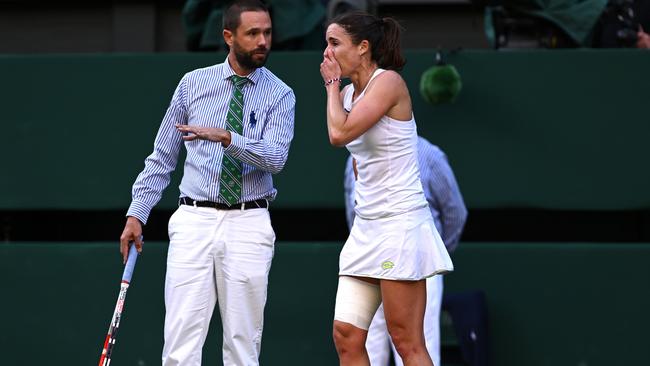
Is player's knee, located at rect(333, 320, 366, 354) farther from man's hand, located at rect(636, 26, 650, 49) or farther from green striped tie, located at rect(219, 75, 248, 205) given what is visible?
man's hand, located at rect(636, 26, 650, 49)

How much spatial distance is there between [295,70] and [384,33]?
2539mm

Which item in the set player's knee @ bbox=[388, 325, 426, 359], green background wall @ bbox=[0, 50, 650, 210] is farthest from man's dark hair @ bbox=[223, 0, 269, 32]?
green background wall @ bbox=[0, 50, 650, 210]

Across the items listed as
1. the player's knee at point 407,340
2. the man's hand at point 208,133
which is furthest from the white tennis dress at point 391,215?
the man's hand at point 208,133

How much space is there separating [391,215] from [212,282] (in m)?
1.10

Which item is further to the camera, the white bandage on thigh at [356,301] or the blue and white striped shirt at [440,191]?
the blue and white striped shirt at [440,191]

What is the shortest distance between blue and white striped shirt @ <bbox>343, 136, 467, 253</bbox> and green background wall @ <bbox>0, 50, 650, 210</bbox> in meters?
0.98

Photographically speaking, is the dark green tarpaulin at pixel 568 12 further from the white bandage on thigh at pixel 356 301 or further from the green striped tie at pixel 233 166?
the white bandage on thigh at pixel 356 301

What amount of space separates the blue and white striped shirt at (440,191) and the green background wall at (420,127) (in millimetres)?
985

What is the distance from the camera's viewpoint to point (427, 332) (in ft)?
22.5

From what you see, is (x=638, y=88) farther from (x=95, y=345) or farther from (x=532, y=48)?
(x=95, y=345)

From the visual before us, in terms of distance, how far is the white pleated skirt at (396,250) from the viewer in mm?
5391

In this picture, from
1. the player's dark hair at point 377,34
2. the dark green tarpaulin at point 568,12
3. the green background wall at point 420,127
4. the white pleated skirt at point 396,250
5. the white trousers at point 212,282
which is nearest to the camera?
the white pleated skirt at point 396,250

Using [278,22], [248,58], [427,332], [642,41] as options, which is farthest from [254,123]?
[642,41]

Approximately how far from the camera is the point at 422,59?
8039mm
